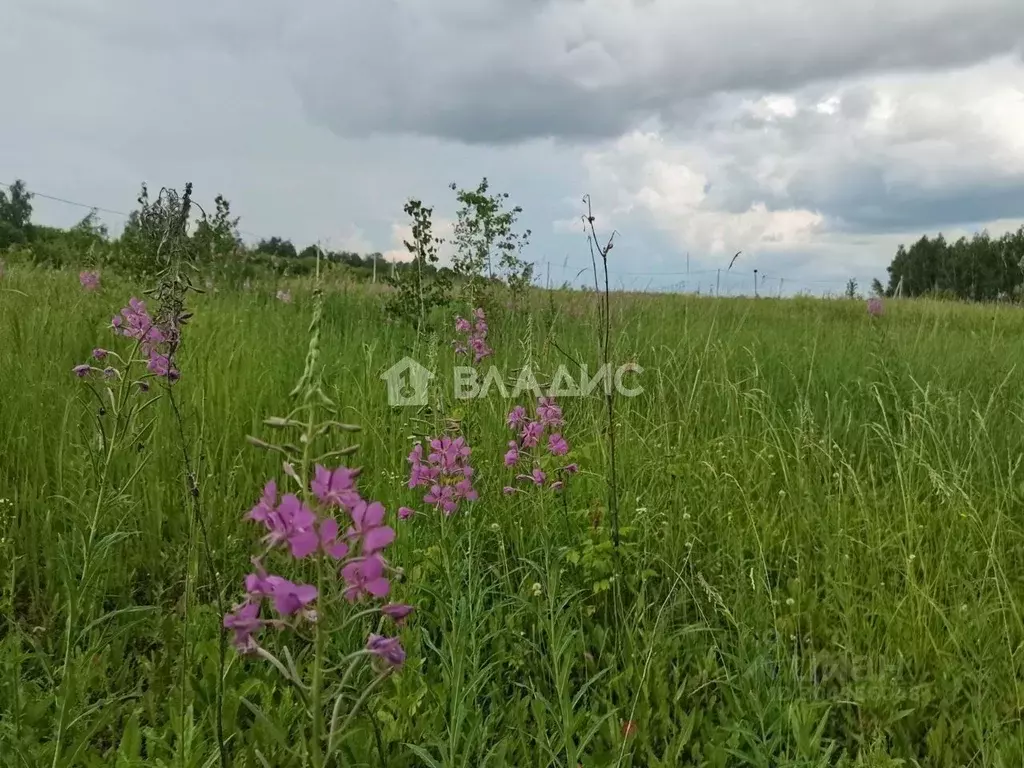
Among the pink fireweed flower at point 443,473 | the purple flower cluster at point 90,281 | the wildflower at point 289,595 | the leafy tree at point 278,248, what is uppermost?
the leafy tree at point 278,248

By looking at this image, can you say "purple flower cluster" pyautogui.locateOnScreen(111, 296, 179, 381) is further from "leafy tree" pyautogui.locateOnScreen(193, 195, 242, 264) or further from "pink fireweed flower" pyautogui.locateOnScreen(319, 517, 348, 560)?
"leafy tree" pyautogui.locateOnScreen(193, 195, 242, 264)

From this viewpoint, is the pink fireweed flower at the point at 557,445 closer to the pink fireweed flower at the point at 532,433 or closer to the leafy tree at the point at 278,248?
the pink fireweed flower at the point at 532,433

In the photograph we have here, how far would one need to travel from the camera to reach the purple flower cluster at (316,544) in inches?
38.0

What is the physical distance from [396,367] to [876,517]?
2602mm

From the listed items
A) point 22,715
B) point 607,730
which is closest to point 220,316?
point 22,715

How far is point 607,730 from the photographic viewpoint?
1881mm

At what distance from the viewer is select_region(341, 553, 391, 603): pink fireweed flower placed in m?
1.00

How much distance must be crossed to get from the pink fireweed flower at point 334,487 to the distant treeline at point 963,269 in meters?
5.22

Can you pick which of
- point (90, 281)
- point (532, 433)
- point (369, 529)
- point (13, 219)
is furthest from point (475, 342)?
point (13, 219)

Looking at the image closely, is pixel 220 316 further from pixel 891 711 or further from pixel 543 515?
pixel 891 711

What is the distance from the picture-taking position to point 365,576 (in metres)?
1.01

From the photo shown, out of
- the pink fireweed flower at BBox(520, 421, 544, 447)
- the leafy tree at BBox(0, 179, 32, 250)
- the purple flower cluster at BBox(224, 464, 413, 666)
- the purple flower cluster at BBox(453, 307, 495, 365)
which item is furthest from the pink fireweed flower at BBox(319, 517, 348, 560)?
the leafy tree at BBox(0, 179, 32, 250)

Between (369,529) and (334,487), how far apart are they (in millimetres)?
77

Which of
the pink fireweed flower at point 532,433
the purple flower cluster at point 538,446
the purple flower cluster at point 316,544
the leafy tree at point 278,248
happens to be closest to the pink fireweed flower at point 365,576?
the purple flower cluster at point 316,544
